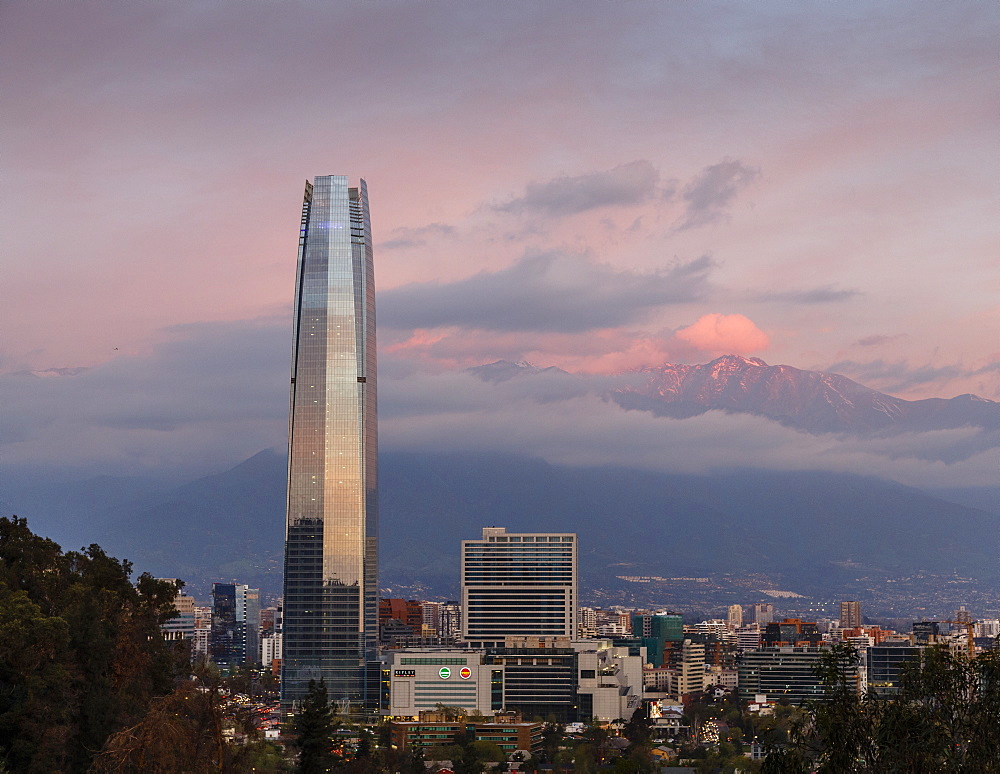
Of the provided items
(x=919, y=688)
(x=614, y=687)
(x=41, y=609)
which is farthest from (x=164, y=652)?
(x=614, y=687)

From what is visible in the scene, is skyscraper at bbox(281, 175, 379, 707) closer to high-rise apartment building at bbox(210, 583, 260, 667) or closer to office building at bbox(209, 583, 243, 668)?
office building at bbox(209, 583, 243, 668)

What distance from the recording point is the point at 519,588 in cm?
12206

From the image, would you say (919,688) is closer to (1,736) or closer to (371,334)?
(1,736)

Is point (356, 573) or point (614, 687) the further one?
point (356, 573)

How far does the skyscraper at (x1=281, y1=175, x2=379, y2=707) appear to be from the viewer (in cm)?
11019

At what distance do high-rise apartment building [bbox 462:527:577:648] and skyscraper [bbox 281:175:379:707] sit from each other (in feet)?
42.5

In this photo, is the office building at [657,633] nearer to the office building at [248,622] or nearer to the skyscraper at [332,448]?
the skyscraper at [332,448]

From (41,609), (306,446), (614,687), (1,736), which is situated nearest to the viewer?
(1,736)

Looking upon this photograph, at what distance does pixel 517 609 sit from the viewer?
121750 mm

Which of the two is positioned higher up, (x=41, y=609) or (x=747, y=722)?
(x=41, y=609)

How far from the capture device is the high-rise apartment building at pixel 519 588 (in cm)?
12119

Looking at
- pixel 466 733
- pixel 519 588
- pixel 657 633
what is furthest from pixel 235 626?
pixel 466 733

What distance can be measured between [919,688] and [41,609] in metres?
23.1

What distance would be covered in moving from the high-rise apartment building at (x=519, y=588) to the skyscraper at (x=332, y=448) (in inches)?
510
